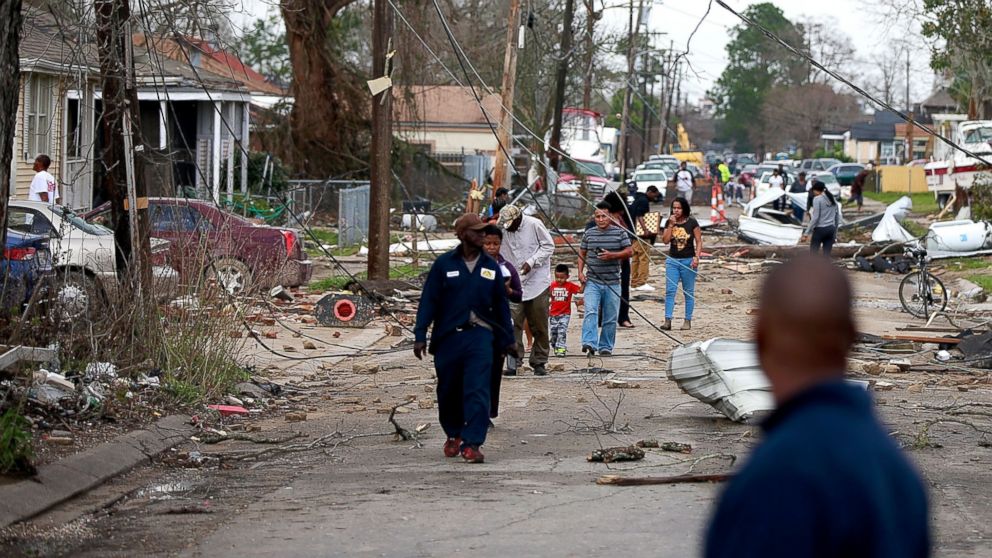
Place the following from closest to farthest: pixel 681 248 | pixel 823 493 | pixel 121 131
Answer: pixel 823 493 < pixel 121 131 < pixel 681 248

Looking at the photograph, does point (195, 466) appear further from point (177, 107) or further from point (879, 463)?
point (177, 107)

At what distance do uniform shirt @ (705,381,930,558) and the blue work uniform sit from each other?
21.3 feet

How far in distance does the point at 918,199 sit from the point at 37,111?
1617 inches

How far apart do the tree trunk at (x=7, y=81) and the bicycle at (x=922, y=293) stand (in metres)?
14.1

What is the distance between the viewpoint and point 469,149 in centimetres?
5819

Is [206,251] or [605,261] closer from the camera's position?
[206,251]

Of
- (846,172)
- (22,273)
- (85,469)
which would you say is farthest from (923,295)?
(846,172)

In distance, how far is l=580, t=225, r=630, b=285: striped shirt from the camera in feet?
47.2

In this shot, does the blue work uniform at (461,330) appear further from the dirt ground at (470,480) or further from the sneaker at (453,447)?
the dirt ground at (470,480)

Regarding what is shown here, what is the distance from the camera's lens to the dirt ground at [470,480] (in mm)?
6855

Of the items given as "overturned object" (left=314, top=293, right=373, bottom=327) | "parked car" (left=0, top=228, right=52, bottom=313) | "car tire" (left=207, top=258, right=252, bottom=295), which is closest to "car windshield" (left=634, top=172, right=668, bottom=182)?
"overturned object" (left=314, top=293, right=373, bottom=327)

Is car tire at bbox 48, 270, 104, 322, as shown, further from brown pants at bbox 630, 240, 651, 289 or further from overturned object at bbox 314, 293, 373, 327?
brown pants at bbox 630, 240, 651, 289

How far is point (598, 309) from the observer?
14.7m

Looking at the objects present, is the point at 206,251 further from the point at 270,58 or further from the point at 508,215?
the point at 270,58
